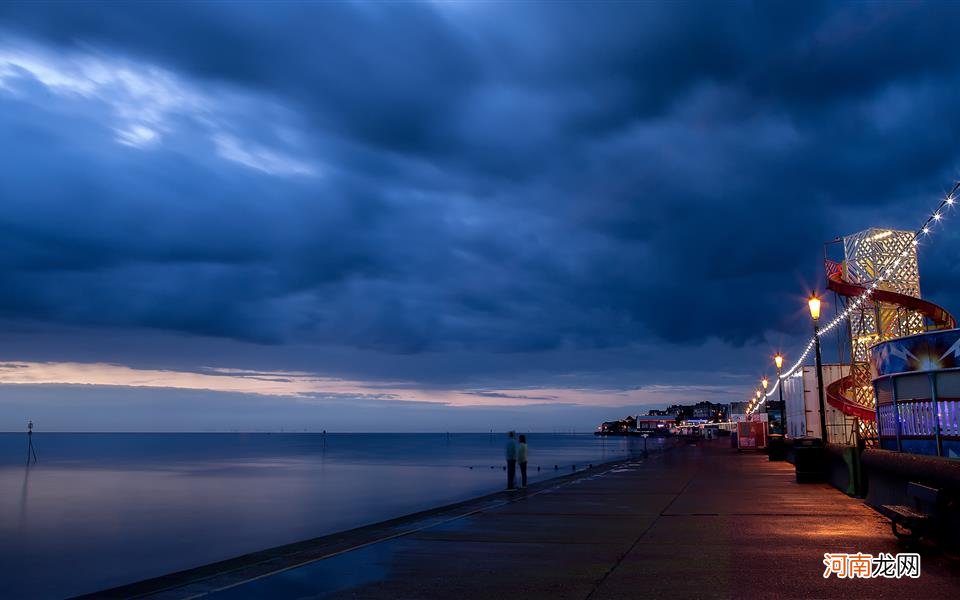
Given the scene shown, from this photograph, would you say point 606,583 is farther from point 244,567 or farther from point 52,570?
point 52,570

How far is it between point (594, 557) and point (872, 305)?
124ft

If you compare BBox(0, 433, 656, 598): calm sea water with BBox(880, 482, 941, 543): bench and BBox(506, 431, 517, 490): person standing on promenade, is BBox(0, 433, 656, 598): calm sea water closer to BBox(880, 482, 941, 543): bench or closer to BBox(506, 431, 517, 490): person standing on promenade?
BBox(506, 431, 517, 490): person standing on promenade

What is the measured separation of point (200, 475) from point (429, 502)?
3375 centimetres

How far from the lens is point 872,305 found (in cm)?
4200

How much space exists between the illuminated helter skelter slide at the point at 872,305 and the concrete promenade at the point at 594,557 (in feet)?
77.2

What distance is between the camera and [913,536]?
34.1 feet

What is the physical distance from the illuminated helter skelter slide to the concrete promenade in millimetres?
23523

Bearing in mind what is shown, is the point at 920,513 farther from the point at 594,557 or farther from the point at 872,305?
the point at 872,305

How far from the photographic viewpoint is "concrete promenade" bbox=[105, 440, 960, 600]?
857 cm

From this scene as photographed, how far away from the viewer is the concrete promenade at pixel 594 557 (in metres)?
8.57

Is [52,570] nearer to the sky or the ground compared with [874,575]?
nearer to the ground

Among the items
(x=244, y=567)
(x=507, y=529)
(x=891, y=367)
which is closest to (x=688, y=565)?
(x=507, y=529)

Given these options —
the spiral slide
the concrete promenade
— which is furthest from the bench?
the spiral slide

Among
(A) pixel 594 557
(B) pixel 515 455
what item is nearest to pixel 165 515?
(B) pixel 515 455
